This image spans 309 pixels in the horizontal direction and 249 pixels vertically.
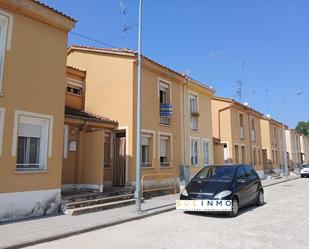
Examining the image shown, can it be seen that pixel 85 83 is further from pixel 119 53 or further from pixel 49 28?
pixel 49 28

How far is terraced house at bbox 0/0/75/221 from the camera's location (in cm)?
963

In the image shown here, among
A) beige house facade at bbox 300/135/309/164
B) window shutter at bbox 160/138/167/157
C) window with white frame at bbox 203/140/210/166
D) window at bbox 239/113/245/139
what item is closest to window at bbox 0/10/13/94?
window shutter at bbox 160/138/167/157

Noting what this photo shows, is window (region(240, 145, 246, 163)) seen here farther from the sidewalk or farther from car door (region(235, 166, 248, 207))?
the sidewalk

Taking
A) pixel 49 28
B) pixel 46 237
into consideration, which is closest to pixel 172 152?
pixel 49 28

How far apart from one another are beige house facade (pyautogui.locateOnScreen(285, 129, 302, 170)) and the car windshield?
131 feet

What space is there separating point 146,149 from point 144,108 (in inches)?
83.8

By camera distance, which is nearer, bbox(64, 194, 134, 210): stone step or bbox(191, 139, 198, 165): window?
bbox(64, 194, 134, 210): stone step

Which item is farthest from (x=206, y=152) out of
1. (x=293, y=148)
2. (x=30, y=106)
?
(x=293, y=148)

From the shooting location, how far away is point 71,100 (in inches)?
629

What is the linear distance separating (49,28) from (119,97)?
5.33m

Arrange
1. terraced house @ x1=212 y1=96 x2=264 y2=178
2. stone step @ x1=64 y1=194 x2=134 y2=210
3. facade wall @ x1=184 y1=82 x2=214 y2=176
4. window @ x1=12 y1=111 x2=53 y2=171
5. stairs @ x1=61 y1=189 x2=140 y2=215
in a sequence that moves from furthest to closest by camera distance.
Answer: terraced house @ x1=212 y1=96 x2=264 y2=178, facade wall @ x1=184 y1=82 x2=214 y2=176, stone step @ x1=64 y1=194 x2=134 y2=210, stairs @ x1=61 y1=189 x2=140 y2=215, window @ x1=12 y1=111 x2=53 y2=171

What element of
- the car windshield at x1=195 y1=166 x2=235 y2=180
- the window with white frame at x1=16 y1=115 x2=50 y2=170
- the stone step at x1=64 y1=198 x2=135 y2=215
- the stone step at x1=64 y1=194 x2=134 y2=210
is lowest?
the stone step at x1=64 y1=198 x2=135 y2=215

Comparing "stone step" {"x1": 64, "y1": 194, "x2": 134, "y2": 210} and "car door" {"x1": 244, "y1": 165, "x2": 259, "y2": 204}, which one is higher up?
"car door" {"x1": 244, "y1": 165, "x2": 259, "y2": 204}

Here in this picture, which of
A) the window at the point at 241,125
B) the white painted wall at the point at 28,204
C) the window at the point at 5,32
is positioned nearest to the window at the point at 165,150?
the white painted wall at the point at 28,204
